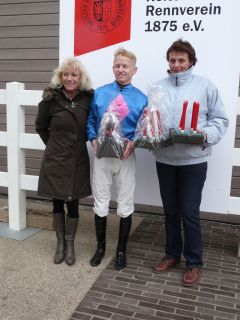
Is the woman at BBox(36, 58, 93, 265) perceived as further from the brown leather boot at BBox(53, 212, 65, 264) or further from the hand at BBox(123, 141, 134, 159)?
the hand at BBox(123, 141, 134, 159)

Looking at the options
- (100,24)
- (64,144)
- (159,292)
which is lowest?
(159,292)

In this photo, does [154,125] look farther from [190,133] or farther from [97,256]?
[97,256]

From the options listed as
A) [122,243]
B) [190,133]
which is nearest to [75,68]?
[190,133]

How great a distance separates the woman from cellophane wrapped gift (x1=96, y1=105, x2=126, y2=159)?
1.05ft

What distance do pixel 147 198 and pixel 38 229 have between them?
127 cm

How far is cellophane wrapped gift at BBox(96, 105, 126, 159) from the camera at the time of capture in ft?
10.5

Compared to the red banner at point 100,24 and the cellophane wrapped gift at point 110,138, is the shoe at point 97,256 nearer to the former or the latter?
the cellophane wrapped gift at point 110,138

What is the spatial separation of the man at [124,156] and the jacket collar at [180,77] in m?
0.32

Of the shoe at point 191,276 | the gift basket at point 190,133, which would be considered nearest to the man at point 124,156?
the gift basket at point 190,133

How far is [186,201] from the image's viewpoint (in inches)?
127

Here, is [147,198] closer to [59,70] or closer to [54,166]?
[54,166]

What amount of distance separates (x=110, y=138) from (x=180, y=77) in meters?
0.72

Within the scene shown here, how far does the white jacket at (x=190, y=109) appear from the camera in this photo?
311 centimetres

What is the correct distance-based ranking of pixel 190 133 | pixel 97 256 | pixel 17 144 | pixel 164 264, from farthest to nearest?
pixel 17 144, pixel 97 256, pixel 164 264, pixel 190 133
